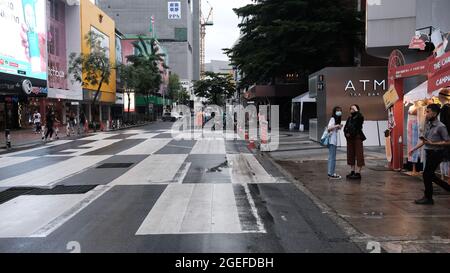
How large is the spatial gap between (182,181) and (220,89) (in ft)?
178

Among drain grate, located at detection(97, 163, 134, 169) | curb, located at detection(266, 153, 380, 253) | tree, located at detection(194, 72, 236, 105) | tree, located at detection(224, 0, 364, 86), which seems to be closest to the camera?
curb, located at detection(266, 153, 380, 253)

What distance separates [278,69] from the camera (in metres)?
36.9

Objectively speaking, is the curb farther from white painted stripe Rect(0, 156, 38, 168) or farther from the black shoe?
white painted stripe Rect(0, 156, 38, 168)

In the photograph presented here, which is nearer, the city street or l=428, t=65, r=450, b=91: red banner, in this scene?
the city street

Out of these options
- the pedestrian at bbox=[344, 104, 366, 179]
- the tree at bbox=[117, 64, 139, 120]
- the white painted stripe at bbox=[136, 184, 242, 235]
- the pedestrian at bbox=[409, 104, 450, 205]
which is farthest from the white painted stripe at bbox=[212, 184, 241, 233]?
the tree at bbox=[117, 64, 139, 120]

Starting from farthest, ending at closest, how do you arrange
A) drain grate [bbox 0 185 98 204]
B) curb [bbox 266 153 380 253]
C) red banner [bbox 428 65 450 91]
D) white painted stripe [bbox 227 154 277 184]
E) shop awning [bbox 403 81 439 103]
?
shop awning [bbox 403 81 439 103]
white painted stripe [bbox 227 154 277 184]
drain grate [bbox 0 185 98 204]
red banner [bbox 428 65 450 91]
curb [bbox 266 153 380 253]

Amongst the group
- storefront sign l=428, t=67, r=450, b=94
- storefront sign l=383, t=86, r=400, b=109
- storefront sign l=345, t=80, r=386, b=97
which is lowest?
storefront sign l=383, t=86, r=400, b=109

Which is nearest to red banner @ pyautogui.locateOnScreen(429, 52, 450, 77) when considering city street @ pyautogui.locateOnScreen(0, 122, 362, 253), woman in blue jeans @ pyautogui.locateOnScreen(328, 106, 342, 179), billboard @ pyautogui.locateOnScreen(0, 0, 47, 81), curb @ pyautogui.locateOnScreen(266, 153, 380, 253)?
woman in blue jeans @ pyautogui.locateOnScreen(328, 106, 342, 179)

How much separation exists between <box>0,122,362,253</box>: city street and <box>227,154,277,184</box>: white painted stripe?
0.03 metres

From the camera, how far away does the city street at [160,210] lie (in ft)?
21.5

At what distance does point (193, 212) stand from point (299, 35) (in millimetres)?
28550

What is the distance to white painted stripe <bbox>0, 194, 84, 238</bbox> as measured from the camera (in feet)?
24.5

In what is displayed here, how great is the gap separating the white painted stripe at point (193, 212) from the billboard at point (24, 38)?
25711mm

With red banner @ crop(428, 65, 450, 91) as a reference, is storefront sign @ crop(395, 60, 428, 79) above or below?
above
